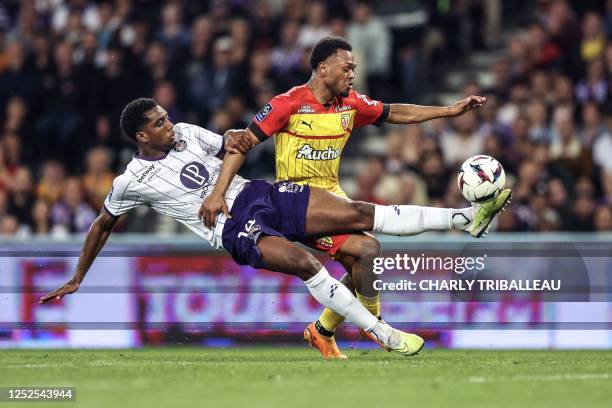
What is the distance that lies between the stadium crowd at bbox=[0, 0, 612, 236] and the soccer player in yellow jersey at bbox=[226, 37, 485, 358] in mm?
4099

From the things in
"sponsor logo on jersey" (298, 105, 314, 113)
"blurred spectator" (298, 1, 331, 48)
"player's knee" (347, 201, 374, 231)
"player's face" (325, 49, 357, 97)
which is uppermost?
"blurred spectator" (298, 1, 331, 48)

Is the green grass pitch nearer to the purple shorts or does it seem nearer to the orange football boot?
the orange football boot

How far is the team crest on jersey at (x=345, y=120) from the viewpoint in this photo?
1069 centimetres

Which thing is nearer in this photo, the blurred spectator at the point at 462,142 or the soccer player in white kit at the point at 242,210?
the soccer player in white kit at the point at 242,210

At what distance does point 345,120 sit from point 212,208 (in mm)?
1297

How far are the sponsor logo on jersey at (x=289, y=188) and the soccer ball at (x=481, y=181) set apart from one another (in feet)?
3.97

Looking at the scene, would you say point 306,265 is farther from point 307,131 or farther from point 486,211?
point 486,211

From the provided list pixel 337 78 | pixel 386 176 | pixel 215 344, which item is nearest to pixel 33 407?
pixel 337 78

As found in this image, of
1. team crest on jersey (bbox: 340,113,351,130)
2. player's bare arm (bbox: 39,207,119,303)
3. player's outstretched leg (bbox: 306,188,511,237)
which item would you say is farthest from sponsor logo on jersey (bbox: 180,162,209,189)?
team crest on jersey (bbox: 340,113,351,130)

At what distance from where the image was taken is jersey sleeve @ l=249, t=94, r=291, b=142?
1038 centimetres

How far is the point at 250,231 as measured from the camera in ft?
33.3

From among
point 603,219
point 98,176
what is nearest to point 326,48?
point 603,219

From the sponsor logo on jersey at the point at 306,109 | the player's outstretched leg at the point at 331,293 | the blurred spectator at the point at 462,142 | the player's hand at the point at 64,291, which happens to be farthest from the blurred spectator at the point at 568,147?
the player's hand at the point at 64,291

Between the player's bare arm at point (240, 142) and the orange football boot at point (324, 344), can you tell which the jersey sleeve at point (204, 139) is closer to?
the player's bare arm at point (240, 142)
